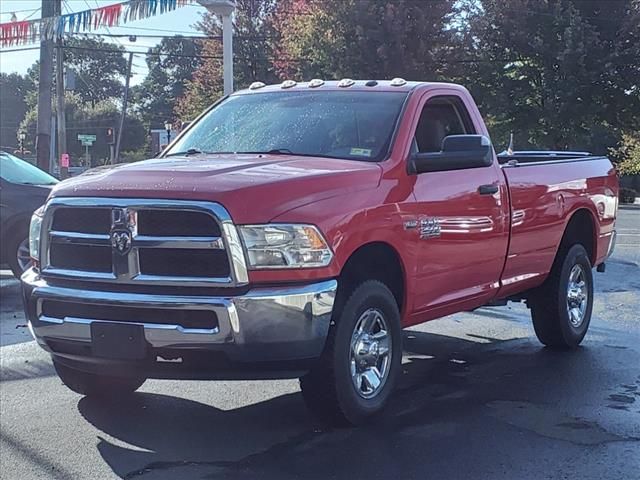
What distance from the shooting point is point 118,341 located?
477 cm

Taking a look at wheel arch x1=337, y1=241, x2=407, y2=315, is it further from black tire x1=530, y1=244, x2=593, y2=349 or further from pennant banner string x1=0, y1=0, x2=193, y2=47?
pennant banner string x1=0, y1=0, x2=193, y2=47

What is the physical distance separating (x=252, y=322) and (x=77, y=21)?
634 inches

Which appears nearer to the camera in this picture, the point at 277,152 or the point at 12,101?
the point at 277,152

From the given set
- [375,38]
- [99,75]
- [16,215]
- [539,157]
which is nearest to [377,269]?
[539,157]

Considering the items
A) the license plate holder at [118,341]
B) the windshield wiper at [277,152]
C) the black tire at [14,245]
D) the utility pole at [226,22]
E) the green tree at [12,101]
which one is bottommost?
the black tire at [14,245]

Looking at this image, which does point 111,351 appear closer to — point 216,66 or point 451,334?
point 451,334

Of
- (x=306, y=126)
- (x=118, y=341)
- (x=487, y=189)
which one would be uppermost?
(x=306, y=126)

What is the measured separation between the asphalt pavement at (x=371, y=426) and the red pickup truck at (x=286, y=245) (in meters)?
0.31

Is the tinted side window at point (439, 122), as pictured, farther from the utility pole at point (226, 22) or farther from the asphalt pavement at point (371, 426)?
the utility pole at point (226, 22)

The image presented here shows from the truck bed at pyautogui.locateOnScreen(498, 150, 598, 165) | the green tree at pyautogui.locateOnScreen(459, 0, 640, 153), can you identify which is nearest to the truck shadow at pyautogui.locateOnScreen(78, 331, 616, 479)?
the truck bed at pyautogui.locateOnScreen(498, 150, 598, 165)

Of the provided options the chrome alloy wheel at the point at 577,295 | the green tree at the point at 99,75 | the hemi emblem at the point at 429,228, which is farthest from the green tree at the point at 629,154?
the green tree at the point at 99,75

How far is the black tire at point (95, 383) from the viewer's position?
19.0 ft

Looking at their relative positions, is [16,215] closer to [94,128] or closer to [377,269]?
[377,269]

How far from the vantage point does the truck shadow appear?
4688mm
